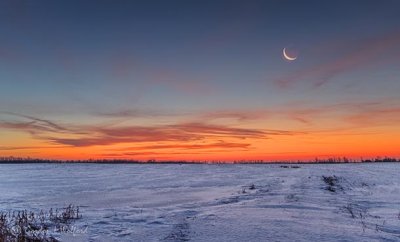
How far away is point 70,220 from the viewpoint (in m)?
14.6

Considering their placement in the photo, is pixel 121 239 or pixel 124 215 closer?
pixel 121 239

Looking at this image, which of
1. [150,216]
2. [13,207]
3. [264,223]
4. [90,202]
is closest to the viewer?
[264,223]

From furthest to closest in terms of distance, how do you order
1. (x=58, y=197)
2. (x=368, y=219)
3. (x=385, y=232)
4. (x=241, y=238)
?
1. (x=58, y=197)
2. (x=368, y=219)
3. (x=385, y=232)
4. (x=241, y=238)

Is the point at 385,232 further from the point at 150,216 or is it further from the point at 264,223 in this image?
the point at 150,216

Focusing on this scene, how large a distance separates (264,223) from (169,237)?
3.35 meters

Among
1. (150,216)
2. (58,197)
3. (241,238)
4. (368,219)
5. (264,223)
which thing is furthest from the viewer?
(58,197)

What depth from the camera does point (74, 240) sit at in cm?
1086

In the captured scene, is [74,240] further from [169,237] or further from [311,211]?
[311,211]

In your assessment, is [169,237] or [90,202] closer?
[169,237]

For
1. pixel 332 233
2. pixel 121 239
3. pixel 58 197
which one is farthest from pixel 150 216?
pixel 58 197

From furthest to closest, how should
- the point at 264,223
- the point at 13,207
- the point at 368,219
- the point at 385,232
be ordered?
the point at 13,207, the point at 368,219, the point at 264,223, the point at 385,232

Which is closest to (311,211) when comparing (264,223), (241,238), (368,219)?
(368,219)

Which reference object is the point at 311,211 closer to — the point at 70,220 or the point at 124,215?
the point at 124,215

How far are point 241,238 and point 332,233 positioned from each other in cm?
266
